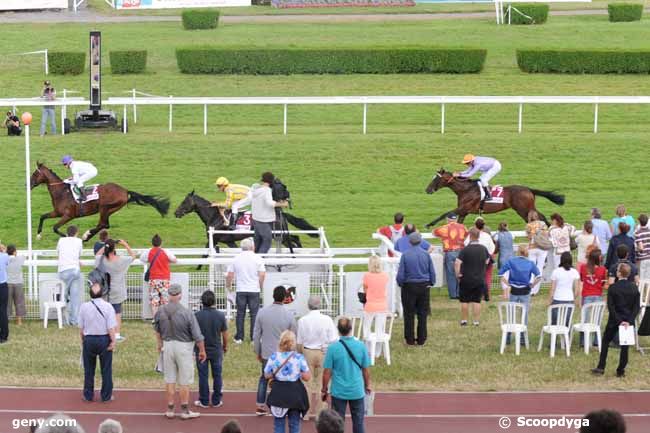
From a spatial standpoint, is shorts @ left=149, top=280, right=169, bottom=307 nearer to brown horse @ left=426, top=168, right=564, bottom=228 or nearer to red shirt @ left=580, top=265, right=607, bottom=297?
red shirt @ left=580, top=265, right=607, bottom=297

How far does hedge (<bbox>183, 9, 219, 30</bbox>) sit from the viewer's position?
3641 centimetres

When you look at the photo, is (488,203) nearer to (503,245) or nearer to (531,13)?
(503,245)

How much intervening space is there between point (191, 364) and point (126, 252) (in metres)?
4.50

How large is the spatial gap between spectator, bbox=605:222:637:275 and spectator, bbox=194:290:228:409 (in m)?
4.93

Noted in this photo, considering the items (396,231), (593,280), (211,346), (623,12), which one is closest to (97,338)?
(211,346)

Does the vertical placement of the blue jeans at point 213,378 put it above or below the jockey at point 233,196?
below

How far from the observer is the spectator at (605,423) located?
6.35 m

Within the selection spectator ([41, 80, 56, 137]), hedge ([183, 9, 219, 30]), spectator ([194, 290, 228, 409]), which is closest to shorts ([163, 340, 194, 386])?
spectator ([194, 290, 228, 409])

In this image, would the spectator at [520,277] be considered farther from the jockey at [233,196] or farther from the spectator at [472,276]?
the jockey at [233,196]

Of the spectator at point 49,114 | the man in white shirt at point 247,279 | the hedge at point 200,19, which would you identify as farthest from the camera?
the hedge at point 200,19

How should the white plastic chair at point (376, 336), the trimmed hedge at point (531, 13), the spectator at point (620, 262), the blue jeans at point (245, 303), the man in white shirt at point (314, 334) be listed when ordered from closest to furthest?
the man in white shirt at point (314, 334) < the white plastic chair at point (376, 336) < the spectator at point (620, 262) < the blue jeans at point (245, 303) < the trimmed hedge at point (531, 13)

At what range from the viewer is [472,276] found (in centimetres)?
1327

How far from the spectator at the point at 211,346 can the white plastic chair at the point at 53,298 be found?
10.6 feet

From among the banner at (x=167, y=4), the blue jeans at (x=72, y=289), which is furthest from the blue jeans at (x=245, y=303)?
the banner at (x=167, y=4)
